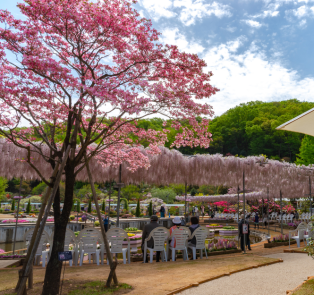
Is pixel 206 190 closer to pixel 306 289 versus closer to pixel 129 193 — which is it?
pixel 129 193

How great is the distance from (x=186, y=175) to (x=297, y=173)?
4.92 m

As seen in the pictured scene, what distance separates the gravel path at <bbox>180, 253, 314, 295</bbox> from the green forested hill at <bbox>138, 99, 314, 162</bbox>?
4001 centimetres

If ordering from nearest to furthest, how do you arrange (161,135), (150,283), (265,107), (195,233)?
1. (150,283)
2. (161,135)
3. (195,233)
4. (265,107)

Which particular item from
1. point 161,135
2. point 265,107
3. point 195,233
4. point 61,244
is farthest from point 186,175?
point 265,107

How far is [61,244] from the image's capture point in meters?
4.08

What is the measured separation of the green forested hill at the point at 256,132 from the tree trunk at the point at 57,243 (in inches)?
1605

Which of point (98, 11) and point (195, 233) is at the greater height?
point (98, 11)

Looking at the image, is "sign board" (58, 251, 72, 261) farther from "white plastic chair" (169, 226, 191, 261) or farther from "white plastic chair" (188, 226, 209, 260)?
"white plastic chair" (188, 226, 209, 260)

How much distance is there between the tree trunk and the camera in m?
3.84

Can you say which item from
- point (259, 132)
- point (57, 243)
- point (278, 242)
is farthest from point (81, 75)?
point (259, 132)

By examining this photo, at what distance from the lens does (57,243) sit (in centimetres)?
407

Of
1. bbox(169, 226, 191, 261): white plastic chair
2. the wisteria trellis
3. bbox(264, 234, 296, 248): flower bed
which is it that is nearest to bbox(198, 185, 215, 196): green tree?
the wisteria trellis

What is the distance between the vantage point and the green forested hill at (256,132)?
5141 cm

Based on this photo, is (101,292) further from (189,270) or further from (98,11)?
(98,11)
